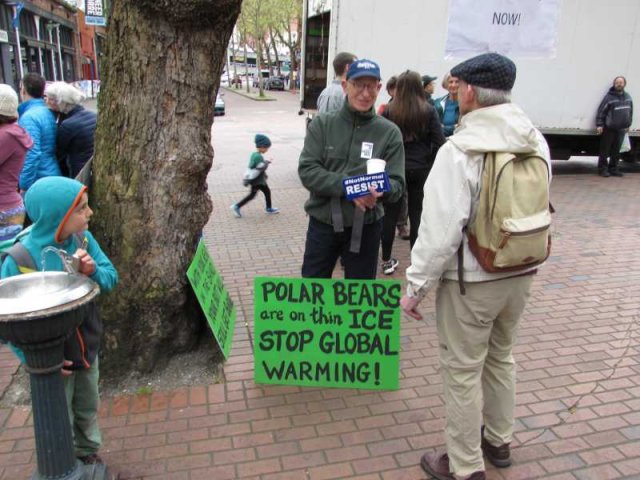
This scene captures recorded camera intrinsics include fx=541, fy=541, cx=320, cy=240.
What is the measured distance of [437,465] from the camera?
2.61m

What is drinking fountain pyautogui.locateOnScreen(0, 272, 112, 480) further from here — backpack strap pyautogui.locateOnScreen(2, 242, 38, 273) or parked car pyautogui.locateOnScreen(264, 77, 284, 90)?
parked car pyautogui.locateOnScreen(264, 77, 284, 90)

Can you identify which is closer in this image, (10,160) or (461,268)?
(461,268)

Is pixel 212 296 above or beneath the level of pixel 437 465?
above

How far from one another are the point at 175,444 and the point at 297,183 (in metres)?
7.61

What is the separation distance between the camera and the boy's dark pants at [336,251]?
3.38m

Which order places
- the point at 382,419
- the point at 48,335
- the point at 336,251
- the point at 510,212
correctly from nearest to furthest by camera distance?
the point at 48,335
the point at 510,212
the point at 382,419
the point at 336,251

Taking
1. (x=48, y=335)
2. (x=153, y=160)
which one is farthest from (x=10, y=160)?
(x=48, y=335)

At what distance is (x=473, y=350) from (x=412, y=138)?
3.07 m

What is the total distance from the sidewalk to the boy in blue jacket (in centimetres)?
36

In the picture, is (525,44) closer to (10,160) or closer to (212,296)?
(212,296)

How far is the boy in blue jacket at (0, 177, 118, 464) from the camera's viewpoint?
2.13 meters

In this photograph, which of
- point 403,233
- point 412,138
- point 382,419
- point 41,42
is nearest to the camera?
point 382,419

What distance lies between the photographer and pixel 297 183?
10.1 m

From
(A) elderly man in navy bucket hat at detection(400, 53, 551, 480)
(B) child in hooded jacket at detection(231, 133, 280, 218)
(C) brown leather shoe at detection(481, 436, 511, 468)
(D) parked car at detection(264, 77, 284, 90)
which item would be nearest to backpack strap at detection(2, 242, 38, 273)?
(A) elderly man in navy bucket hat at detection(400, 53, 551, 480)
